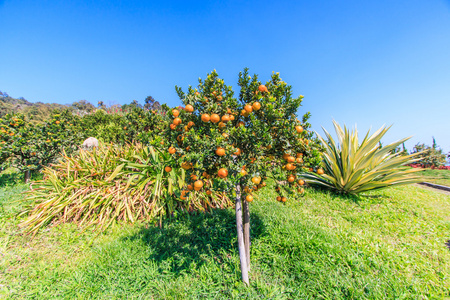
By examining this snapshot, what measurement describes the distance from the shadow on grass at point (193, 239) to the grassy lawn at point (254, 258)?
16 millimetres

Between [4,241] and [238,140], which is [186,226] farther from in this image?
[4,241]

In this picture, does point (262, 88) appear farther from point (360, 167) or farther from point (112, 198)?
point (112, 198)

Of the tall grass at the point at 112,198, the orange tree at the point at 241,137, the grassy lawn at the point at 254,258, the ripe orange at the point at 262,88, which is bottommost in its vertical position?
the grassy lawn at the point at 254,258

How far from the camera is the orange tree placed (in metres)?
1.59

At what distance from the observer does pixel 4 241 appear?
3074mm

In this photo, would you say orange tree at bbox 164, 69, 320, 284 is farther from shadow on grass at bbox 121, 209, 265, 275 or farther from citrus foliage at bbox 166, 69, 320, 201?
shadow on grass at bbox 121, 209, 265, 275

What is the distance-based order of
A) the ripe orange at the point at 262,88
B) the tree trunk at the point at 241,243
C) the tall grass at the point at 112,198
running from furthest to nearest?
the tall grass at the point at 112,198 → the tree trunk at the point at 241,243 → the ripe orange at the point at 262,88

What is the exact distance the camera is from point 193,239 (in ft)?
9.08

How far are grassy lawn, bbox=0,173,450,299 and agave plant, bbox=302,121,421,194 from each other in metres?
0.61

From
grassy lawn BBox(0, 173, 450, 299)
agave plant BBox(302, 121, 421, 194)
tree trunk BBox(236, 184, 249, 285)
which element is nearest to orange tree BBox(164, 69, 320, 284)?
tree trunk BBox(236, 184, 249, 285)

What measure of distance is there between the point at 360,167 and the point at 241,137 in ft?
11.5

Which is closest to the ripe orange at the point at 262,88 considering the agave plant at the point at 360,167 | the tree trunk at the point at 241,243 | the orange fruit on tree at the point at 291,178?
the orange fruit on tree at the point at 291,178

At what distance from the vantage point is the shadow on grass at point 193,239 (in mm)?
2381

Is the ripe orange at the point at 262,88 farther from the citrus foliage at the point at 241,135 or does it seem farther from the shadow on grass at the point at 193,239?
the shadow on grass at the point at 193,239
